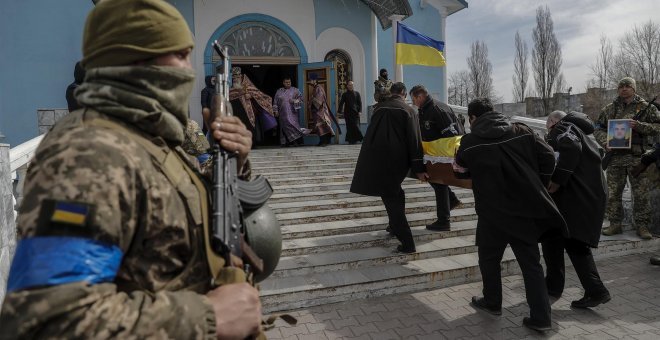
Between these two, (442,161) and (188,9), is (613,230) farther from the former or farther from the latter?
(188,9)

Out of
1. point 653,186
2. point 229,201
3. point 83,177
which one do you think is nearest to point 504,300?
point 653,186

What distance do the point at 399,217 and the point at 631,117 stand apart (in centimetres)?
360

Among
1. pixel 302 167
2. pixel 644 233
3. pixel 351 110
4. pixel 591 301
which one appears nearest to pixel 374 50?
pixel 351 110

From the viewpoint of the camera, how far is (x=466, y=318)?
4.07 m

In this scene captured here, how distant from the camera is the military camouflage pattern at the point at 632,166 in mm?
5938

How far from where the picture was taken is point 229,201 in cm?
144

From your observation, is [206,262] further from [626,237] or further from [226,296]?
[626,237]

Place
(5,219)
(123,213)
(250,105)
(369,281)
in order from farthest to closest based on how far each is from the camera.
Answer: (250,105)
(369,281)
(5,219)
(123,213)

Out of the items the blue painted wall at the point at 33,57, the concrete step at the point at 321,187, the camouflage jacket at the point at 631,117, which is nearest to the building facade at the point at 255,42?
the blue painted wall at the point at 33,57

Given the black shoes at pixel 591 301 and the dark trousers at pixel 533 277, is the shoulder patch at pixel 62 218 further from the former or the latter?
the black shoes at pixel 591 301

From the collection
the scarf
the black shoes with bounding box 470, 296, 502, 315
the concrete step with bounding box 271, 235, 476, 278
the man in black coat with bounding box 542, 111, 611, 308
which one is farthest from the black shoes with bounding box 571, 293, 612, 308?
the scarf

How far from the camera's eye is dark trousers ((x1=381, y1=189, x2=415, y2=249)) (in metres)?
5.03

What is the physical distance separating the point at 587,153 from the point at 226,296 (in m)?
4.11

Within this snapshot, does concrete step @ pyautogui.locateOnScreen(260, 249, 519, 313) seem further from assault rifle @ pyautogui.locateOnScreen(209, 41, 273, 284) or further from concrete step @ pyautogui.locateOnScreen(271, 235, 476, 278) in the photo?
assault rifle @ pyautogui.locateOnScreen(209, 41, 273, 284)
